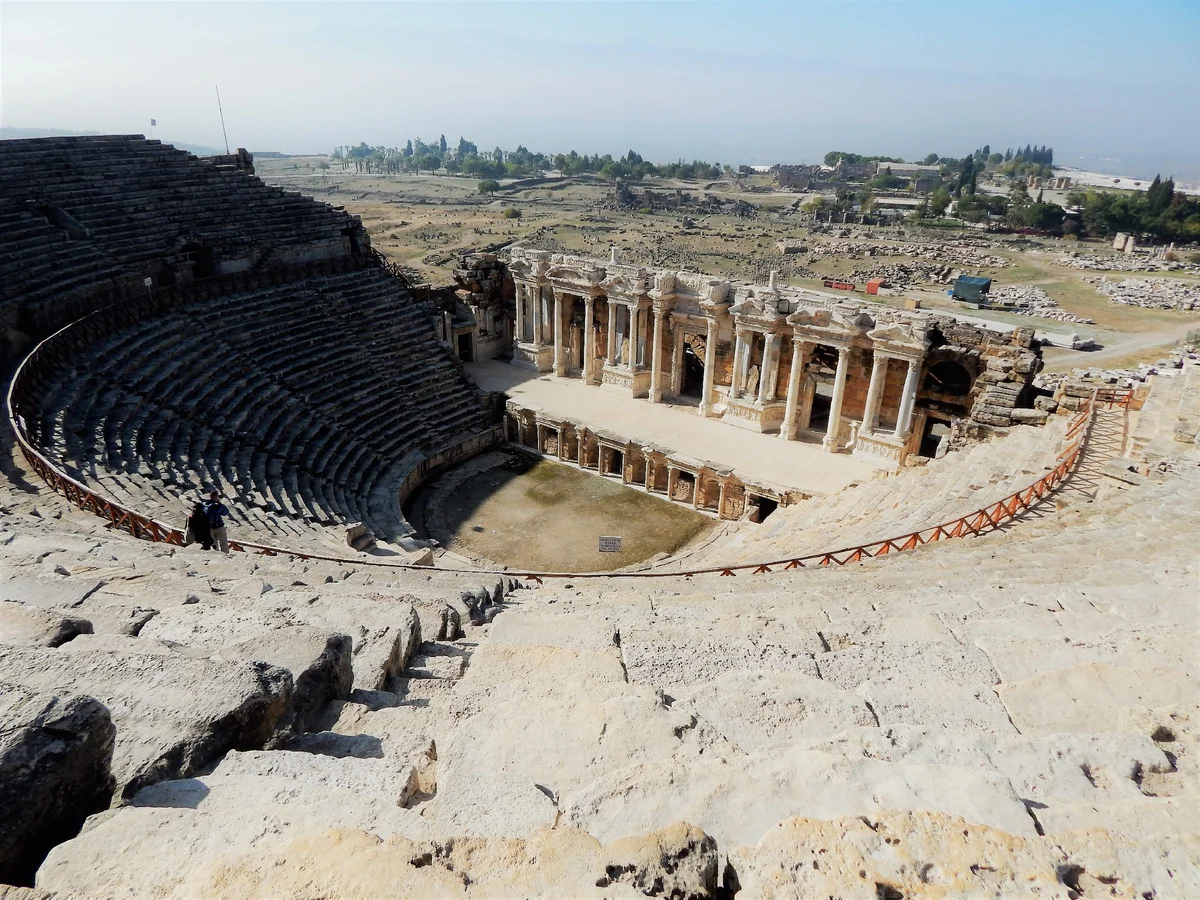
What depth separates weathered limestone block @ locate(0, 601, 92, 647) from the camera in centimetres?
570

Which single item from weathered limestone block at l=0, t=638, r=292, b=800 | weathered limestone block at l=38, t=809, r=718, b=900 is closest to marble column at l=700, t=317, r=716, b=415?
weathered limestone block at l=0, t=638, r=292, b=800

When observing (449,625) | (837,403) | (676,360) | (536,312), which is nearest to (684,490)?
(837,403)

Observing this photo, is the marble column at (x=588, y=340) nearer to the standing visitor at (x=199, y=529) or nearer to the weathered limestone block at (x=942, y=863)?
the standing visitor at (x=199, y=529)

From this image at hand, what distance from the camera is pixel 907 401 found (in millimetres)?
23234

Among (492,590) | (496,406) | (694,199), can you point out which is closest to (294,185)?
(694,199)

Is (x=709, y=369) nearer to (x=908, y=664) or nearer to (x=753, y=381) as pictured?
(x=753, y=381)

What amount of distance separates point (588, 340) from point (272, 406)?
12.5 metres

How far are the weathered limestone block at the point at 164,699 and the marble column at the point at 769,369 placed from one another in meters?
22.5

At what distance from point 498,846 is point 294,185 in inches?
7263

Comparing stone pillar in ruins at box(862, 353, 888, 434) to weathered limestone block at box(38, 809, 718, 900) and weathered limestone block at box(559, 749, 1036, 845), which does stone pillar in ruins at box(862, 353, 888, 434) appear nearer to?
weathered limestone block at box(559, 749, 1036, 845)

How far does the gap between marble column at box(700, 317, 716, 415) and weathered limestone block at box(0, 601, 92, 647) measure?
22772mm

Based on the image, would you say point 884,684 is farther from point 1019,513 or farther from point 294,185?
point 294,185

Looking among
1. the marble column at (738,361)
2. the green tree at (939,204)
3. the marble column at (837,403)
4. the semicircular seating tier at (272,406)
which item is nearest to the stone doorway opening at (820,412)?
the marble column at (837,403)

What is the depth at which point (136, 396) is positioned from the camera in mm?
19625
